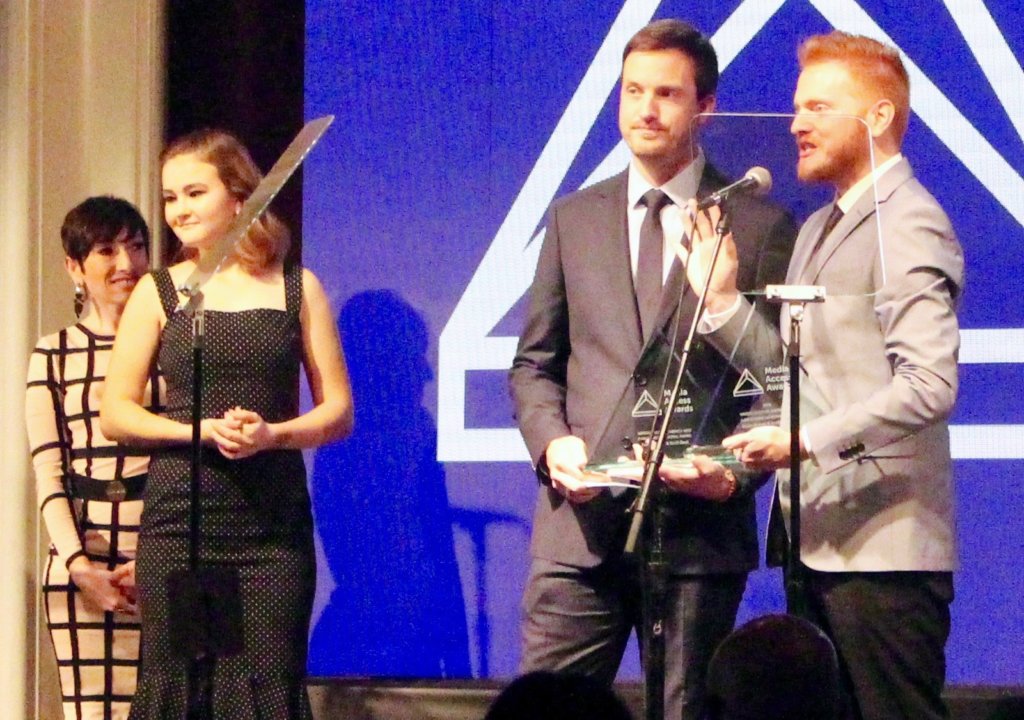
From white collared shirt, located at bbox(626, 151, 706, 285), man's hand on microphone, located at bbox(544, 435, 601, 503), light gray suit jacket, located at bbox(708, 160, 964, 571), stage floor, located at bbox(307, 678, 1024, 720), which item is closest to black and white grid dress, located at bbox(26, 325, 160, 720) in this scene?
stage floor, located at bbox(307, 678, 1024, 720)

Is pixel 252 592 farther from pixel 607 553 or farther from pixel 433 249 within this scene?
pixel 433 249

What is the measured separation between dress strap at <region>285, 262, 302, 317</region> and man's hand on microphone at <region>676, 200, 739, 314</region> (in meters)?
1.02

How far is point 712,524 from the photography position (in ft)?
9.80

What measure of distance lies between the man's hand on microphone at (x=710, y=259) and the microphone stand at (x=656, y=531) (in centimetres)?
2

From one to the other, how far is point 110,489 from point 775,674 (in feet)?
6.77

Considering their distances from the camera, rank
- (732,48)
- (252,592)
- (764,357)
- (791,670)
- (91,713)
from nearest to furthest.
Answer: (791,670), (764,357), (252,592), (91,713), (732,48)

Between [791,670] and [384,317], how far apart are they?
2339 millimetres

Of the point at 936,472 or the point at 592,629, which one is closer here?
the point at 936,472

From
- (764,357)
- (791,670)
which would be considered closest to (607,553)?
(764,357)

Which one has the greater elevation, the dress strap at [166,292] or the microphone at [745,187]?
the microphone at [745,187]

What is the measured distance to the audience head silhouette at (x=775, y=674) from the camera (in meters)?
2.22

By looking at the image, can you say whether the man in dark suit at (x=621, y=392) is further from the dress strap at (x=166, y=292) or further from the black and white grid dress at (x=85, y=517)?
the black and white grid dress at (x=85, y=517)

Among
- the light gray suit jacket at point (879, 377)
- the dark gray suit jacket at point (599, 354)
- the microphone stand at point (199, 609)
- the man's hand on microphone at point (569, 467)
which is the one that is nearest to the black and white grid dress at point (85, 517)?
the microphone stand at point (199, 609)

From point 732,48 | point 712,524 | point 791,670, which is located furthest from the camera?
point 732,48
